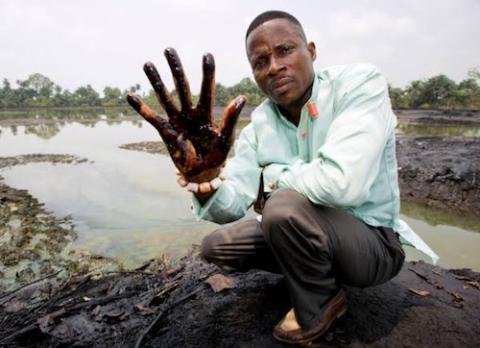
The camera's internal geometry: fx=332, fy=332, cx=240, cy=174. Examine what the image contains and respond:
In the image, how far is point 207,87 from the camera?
1261 mm

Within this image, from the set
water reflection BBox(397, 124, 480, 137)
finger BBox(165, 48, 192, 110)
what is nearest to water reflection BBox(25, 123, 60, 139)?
water reflection BBox(397, 124, 480, 137)

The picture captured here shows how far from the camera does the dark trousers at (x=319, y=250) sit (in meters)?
1.51

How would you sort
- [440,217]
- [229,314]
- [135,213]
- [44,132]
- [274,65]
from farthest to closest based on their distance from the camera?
[44,132] → [135,213] → [440,217] → [229,314] → [274,65]

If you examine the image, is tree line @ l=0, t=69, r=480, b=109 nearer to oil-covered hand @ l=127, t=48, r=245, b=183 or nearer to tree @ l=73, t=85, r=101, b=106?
tree @ l=73, t=85, r=101, b=106

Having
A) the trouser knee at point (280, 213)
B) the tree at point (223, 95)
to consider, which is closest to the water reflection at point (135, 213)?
the trouser knee at point (280, 213)

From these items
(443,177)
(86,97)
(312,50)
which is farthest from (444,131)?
(86,97)

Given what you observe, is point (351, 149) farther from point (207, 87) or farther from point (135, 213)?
point (135, 213)

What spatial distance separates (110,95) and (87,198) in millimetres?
60422

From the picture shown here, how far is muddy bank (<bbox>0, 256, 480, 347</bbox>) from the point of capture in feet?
5.83

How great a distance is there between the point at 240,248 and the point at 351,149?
2.86 feet

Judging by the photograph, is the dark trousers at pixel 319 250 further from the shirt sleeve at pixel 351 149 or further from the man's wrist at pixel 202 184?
the man's wrist at pixel 202 184

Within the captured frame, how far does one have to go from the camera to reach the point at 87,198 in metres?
6.45

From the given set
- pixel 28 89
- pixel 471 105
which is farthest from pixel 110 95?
pixel 471 105

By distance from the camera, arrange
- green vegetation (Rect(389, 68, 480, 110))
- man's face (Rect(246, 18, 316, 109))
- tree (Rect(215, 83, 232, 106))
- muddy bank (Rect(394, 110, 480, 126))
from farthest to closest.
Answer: tree (Rect(215, 83, 232, 106)) < green vegetation (Rect(389, 68, 480, 110)) < muddy bank (Rect(394, 110, 480, 126)) < man's face (Rect(246, 18, 316, 109))
